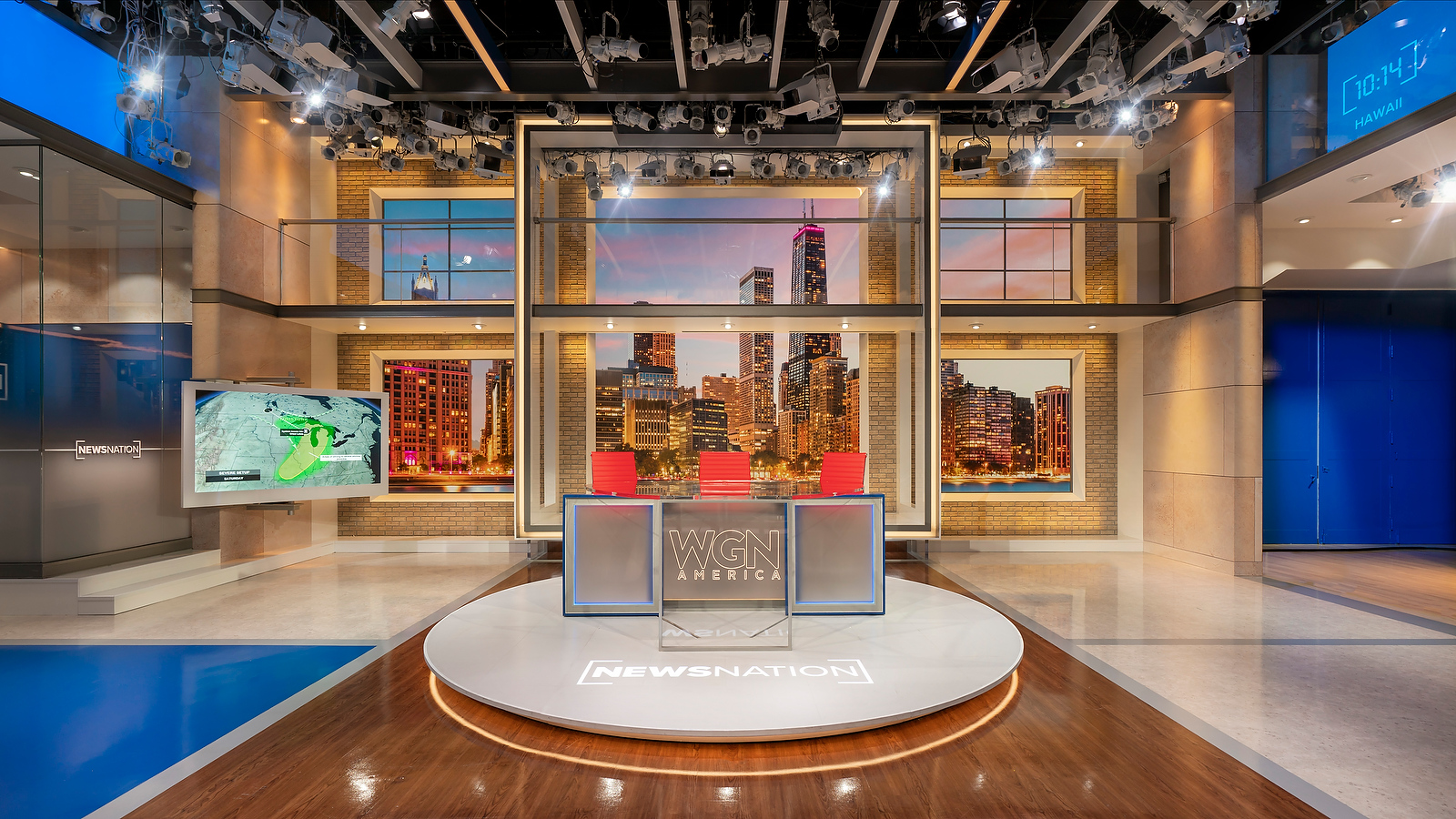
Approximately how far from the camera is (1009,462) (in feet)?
29.8

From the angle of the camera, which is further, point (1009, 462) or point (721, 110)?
point (1009, 462)

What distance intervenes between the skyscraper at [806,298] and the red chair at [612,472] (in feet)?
9.24

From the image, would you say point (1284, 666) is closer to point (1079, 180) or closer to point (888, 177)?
point (888, 177)

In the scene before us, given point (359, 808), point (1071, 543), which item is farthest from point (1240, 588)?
point (359, 808)

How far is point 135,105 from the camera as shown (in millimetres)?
6109

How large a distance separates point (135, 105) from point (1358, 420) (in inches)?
580

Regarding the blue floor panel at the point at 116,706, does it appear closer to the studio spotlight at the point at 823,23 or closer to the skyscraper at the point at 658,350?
the skyscraper at the point at 658,350

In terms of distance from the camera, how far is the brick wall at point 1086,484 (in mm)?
8773

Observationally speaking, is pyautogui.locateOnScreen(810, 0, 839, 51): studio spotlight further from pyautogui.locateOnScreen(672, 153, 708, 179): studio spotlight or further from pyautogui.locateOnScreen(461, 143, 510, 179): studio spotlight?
pyautogui.locateOnScreen(461, 143, 510, 179): studio spotlight

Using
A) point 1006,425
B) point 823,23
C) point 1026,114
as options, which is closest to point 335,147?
point 823,23

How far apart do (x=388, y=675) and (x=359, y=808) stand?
1.55 m

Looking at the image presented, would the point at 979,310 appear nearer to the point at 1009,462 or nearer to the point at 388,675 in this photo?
the point at 1009,462

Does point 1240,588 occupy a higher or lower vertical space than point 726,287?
lower

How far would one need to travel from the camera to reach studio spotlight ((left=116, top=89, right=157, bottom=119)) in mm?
6004
